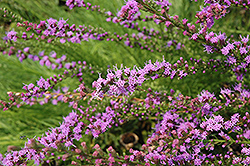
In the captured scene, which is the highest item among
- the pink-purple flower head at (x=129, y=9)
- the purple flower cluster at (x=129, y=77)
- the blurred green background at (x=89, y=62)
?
the blurred green background at (x=89, y=62)

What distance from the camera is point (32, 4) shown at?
236 cm

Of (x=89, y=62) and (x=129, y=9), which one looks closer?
(x=129, y=9)

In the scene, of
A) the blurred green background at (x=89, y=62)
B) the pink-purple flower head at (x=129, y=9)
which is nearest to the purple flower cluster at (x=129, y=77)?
the pink-purple flower head at (x=129, y=9)

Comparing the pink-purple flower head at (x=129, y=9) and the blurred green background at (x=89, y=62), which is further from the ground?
the blurred green background at (x=89, y=62)

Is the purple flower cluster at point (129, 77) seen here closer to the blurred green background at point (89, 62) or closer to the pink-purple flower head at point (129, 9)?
the pink-purple flower head at point (129, 9)

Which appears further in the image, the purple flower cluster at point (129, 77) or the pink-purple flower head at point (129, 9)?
the pink-purple flower head at point (129, 9)

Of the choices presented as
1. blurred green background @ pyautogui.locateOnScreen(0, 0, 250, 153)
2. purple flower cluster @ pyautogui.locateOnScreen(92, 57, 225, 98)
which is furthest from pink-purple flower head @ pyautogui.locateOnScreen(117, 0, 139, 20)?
blurred green background @ pyautogui.locateOnScreen(0, 0, 250, 153)

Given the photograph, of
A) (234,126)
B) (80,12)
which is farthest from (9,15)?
(234,126)

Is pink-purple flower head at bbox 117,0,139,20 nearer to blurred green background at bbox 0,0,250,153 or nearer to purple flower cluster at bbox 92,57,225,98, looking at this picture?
purple flower cluster at bbox 92,57,225,98

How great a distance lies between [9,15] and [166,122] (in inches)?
45.9

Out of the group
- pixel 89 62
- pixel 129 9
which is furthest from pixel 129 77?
pixel 89 62

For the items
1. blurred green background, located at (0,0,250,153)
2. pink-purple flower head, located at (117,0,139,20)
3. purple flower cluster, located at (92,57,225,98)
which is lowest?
purple flower cluster, located at (92,57,225,98)

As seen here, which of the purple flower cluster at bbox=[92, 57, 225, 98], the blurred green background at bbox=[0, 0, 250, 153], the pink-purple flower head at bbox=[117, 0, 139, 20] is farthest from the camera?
the blurred green background at bbox=[0, 0, 250, 153]

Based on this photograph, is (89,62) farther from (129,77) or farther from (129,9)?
(129,77)
